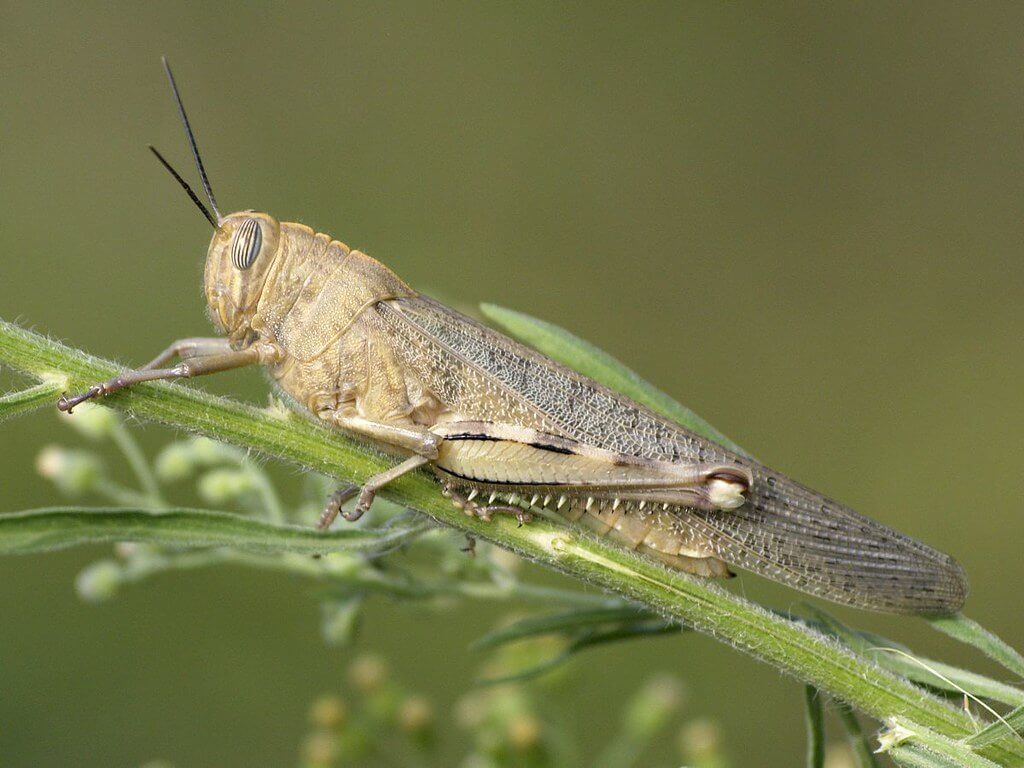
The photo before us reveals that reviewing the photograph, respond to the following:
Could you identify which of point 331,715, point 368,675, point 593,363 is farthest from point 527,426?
point 331,715

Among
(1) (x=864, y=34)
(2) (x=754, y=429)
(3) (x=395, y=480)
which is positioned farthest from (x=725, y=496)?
(1) (x=864, y=34)

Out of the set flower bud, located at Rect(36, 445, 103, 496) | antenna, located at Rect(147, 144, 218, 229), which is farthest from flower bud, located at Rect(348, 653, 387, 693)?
antenna, located at Rect(147, 144, 218, 229)

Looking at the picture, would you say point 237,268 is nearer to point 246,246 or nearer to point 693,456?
point 246,246

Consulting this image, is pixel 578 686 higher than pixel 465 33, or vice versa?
pixel 465 33

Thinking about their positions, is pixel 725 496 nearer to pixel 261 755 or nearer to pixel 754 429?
pixel 261 755

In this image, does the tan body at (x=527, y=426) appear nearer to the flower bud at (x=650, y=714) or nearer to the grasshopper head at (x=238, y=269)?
the grasshopper head at (x=238, y=269)

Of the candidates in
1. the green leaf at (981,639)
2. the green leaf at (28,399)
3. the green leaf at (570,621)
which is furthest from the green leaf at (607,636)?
the green leaf at (28,399)
